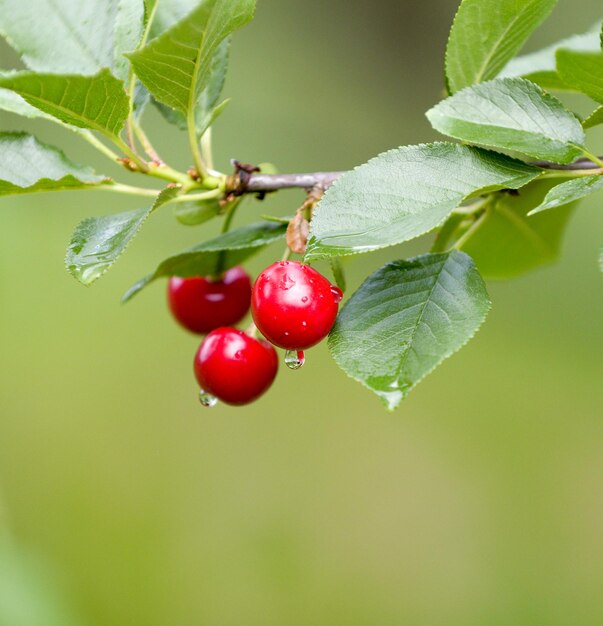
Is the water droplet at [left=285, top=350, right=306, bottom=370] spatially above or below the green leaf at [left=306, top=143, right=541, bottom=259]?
below

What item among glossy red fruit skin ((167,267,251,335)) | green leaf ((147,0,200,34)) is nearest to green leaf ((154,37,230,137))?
green leaf ((147,0,200,34))

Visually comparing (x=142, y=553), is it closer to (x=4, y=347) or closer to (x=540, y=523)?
(x=4, y=347)

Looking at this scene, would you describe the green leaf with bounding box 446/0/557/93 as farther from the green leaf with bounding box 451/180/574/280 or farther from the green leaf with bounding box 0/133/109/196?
the green leaf with bounding box 0/133/109/196

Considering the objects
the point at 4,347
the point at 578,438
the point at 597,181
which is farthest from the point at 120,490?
the point at 597,181

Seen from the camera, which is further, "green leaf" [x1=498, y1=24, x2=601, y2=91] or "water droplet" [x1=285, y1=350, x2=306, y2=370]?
"green leaf" [x1=498, y1=24, x2=601, y2=91]

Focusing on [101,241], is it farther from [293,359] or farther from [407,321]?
[407,321]

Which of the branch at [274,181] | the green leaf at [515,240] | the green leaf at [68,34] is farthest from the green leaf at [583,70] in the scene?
the green leaf at [68,34]

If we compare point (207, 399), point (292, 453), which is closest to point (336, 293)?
point (207, 399)
